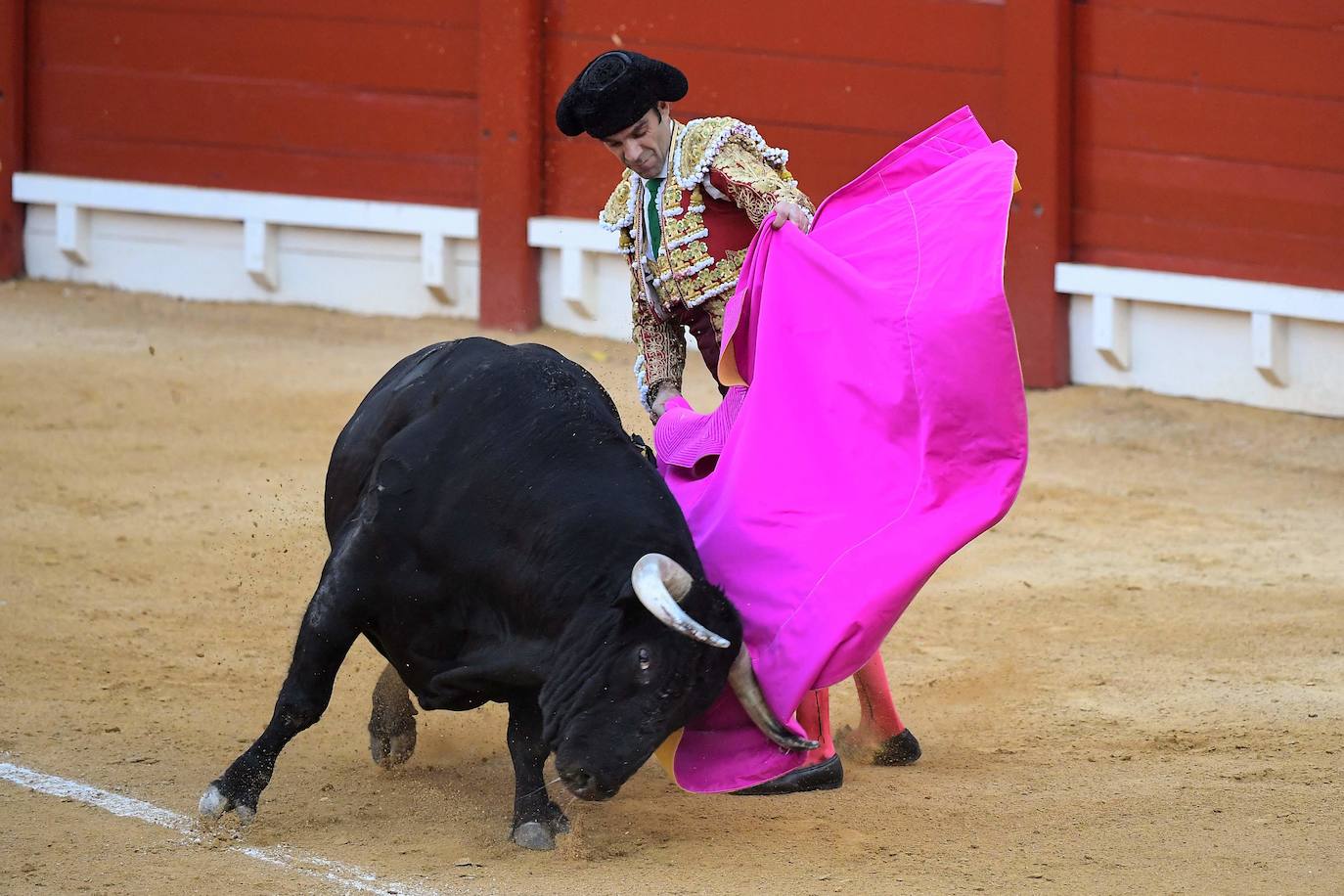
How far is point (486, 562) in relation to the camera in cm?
279

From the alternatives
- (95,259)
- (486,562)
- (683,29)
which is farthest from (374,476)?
(95,259)

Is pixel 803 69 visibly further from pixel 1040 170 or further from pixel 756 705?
pixel 756 705

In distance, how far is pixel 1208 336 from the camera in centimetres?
598

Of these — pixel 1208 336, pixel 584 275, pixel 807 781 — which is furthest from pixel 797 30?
pixel 807 781

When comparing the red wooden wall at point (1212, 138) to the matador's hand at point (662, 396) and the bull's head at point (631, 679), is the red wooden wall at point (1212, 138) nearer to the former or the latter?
the matador's hand at point (662, 396)

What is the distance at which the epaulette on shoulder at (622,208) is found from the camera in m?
3.32

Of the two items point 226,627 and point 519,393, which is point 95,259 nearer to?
point 226,627

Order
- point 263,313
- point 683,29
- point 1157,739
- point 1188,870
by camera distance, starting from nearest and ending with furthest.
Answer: point 1188,870 < point 1157,739 < point 683,29 < point 263,313

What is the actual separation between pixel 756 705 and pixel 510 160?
4924 millimetres

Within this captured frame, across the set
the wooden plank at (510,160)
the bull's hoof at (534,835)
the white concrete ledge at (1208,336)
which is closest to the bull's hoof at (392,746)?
the bull's hoof at (534,835)

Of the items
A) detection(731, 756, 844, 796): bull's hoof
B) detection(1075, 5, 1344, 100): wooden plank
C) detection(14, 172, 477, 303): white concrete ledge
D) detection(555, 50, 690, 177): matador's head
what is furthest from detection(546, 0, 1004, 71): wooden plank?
detection(731, 756, 844, 796): bull's hoof

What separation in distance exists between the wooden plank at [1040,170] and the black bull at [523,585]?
135 inches

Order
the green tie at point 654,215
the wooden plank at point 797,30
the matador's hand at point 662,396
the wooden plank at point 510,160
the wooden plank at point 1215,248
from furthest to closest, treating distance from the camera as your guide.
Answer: the wooden plank at point 510,160 → the wooden plank at point 797,30 → the wooden plank at point 1215,248 → the matador's hand at point 662,396 → the green tie at point 654,215

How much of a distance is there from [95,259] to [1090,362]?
4439 millimetres
